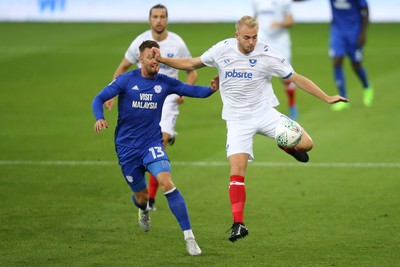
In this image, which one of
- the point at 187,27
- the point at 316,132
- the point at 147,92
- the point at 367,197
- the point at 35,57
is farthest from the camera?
the point at 187,27

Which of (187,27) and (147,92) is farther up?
(147,92)

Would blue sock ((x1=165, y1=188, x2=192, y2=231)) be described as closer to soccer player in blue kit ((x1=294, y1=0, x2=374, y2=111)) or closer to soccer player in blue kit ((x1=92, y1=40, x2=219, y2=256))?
soccer player in blue kit ((x1=92, y1=40, x2=219, y2=256))

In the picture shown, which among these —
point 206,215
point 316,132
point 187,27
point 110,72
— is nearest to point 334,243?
point 206,215

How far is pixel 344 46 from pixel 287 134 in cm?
995

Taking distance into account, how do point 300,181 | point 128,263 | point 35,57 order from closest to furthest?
1. point 128,263
2. point 300,181
3. point 35,57

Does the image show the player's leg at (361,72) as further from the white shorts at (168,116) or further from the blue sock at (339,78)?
the white shorts at (168,116)

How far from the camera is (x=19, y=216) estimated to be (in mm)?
12859

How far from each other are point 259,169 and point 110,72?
9564 mm

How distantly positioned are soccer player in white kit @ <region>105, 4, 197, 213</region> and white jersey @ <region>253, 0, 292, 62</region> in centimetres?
671

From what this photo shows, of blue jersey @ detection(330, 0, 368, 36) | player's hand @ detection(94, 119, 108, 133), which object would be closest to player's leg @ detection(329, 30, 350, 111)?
blue jersey @ detection(330, 0, 368, 36)

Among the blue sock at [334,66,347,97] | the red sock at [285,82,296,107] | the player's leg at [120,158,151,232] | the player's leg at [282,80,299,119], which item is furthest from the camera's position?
the blue sock at [334,66,347,97]

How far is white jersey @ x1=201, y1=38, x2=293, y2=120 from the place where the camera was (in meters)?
11.5

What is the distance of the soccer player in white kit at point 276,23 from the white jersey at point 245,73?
849cm

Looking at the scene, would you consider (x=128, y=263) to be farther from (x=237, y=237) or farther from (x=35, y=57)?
(x=35, y=57)
